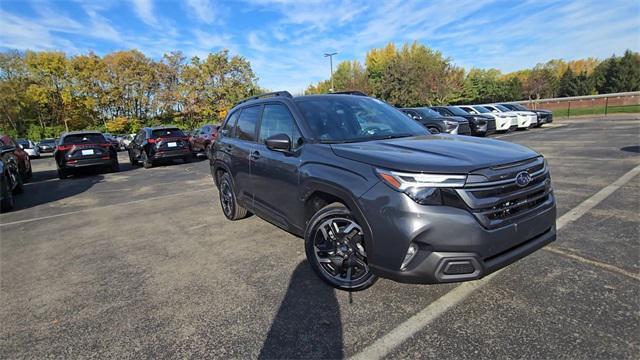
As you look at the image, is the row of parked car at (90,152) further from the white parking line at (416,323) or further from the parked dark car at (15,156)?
the white parking line at (416,323)

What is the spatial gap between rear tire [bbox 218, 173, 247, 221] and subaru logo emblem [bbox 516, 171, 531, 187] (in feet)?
11.9

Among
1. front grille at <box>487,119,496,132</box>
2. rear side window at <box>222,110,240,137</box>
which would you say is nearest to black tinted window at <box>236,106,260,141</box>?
rear side window at <box>222,110,240,137</box>

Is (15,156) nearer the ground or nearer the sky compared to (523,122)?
nearer the sky

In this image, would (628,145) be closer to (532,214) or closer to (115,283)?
(532,214)

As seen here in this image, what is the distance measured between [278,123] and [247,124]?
37.1 inches

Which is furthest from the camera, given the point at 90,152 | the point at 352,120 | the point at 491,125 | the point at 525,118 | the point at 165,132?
the point at 525,118

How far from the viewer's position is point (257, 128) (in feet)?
14.6

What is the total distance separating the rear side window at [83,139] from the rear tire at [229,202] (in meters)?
8.97

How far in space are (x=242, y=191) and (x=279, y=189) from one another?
3.77 ft

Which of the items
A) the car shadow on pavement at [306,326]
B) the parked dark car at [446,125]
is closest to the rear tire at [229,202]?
the car shadow on pavement at [306,326]

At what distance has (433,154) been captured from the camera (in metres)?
2.72

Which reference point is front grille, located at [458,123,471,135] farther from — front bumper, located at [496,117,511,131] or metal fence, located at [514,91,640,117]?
metal fence, located at [514,91,640,117]

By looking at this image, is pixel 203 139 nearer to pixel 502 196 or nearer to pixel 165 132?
pixel 165 132

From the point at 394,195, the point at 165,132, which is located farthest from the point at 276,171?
the point at 165,132
